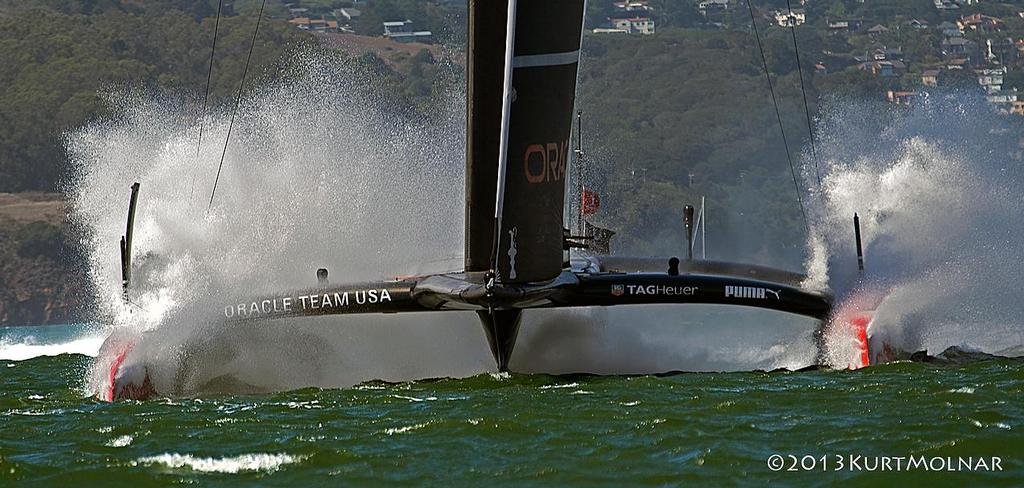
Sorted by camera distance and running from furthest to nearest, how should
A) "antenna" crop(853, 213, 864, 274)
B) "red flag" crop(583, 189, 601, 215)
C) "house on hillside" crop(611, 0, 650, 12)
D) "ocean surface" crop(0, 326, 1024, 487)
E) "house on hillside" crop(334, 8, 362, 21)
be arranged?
"house on hillside" crop(334, 8, 362, 21), "house on hillside" crop(611, 0, 650, 12), "red flag" crop(583, 189, 601, 215), "antenna" crop(853, 213, 864, 274), "ocean surface" crop(0, 326, 1024, 487)

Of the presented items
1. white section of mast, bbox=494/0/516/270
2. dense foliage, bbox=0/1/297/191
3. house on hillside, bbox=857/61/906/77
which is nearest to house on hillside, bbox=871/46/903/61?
house on hillside, bbox=857/61/906/77

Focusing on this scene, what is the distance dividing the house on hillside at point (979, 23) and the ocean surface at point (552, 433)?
76.8 metres

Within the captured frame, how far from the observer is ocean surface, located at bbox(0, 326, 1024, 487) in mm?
9180

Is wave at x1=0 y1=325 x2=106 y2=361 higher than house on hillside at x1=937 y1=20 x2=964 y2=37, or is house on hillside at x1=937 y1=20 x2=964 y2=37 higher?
house on hillside at x1=937 y1=20 x2=964 y2=37

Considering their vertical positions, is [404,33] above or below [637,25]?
below

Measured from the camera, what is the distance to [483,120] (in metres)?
13.8

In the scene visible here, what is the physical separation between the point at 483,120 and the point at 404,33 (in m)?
71.2

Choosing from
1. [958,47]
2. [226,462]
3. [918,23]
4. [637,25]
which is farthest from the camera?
[918,23]

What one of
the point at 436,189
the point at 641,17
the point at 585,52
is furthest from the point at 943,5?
the point at 436,189

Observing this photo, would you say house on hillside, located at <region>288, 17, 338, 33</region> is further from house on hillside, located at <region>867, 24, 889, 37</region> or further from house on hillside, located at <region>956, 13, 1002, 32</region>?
house on hillside, located at <region>956, 13, 1002, 32</region>

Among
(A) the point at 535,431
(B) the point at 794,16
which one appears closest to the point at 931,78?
(B) the point at 794,16

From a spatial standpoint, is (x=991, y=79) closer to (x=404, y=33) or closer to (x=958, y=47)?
(x=958, y=47)

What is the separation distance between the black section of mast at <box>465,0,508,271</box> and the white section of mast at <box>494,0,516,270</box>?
0.51 metres
